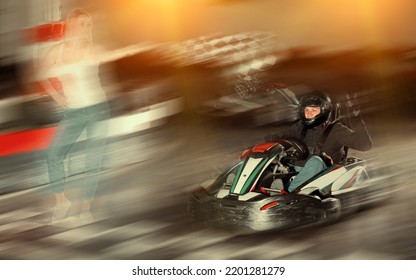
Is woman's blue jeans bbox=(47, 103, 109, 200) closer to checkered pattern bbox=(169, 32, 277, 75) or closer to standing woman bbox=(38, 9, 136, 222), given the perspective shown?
standing woman bbox=(38, 9, 136, 222)

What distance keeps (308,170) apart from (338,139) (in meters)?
0.16

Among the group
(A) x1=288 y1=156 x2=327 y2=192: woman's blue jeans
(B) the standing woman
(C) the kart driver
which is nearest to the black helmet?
(C) the kart driver

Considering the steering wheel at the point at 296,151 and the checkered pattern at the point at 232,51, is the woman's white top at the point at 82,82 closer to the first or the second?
the checkered pattern at the point at 232,51

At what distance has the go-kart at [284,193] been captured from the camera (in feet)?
8.09

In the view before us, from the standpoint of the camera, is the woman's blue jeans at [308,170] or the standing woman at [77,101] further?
the standing woman at [77,101]

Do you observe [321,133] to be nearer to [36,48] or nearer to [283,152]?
[283,152]

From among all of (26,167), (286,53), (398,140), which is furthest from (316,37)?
(26,167)

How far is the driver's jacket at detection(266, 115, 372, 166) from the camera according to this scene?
2510 mm

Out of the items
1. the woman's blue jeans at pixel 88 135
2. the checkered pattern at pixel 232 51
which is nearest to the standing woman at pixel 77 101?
the woman's blue jeans at pixel 88 135

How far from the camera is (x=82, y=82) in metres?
2.66

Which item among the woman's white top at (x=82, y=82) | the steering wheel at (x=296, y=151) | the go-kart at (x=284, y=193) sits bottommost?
the go-kart at (x=284, y=193)

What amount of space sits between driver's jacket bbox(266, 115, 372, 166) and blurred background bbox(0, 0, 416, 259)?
0.04 meters

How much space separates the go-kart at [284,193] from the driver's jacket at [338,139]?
1.2 inches

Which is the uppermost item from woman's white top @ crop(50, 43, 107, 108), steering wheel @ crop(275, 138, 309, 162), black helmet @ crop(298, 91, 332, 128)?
woman's white top @ crop(50, 43, 107, 108)
